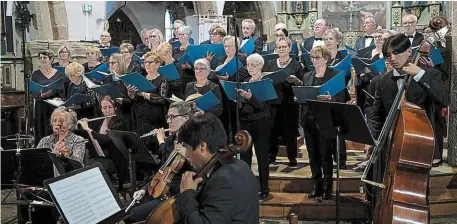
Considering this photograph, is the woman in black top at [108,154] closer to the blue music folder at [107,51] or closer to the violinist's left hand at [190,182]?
the blue music folder at [107,51]

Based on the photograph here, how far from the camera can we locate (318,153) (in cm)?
495

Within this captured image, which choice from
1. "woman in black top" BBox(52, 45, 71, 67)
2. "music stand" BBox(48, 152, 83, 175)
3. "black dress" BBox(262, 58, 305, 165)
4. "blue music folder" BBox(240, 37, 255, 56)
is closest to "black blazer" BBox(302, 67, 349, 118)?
"black dress" BBox(262, 58, 305, 165)

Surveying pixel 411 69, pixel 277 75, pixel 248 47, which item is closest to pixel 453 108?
pixel 277 75

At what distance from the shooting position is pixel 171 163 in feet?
11.6

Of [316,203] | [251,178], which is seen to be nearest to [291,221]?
[251,178]

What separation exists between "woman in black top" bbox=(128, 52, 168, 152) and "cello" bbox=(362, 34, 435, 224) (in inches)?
97.8

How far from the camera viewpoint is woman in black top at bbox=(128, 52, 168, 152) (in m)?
5.44

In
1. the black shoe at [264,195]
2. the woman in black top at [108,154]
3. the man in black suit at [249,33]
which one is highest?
the man in black suit at [249,33]

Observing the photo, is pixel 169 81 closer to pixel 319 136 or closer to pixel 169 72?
pixel 169 72

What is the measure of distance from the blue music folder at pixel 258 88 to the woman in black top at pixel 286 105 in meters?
0.53

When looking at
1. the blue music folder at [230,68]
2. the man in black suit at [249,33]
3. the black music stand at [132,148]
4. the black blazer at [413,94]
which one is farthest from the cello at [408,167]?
the man in black suit at [249,33]

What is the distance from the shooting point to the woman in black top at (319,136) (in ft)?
15.8

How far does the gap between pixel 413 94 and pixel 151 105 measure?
241 centimetres

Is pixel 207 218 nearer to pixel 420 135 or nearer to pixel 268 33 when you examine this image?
pixel 420 135
